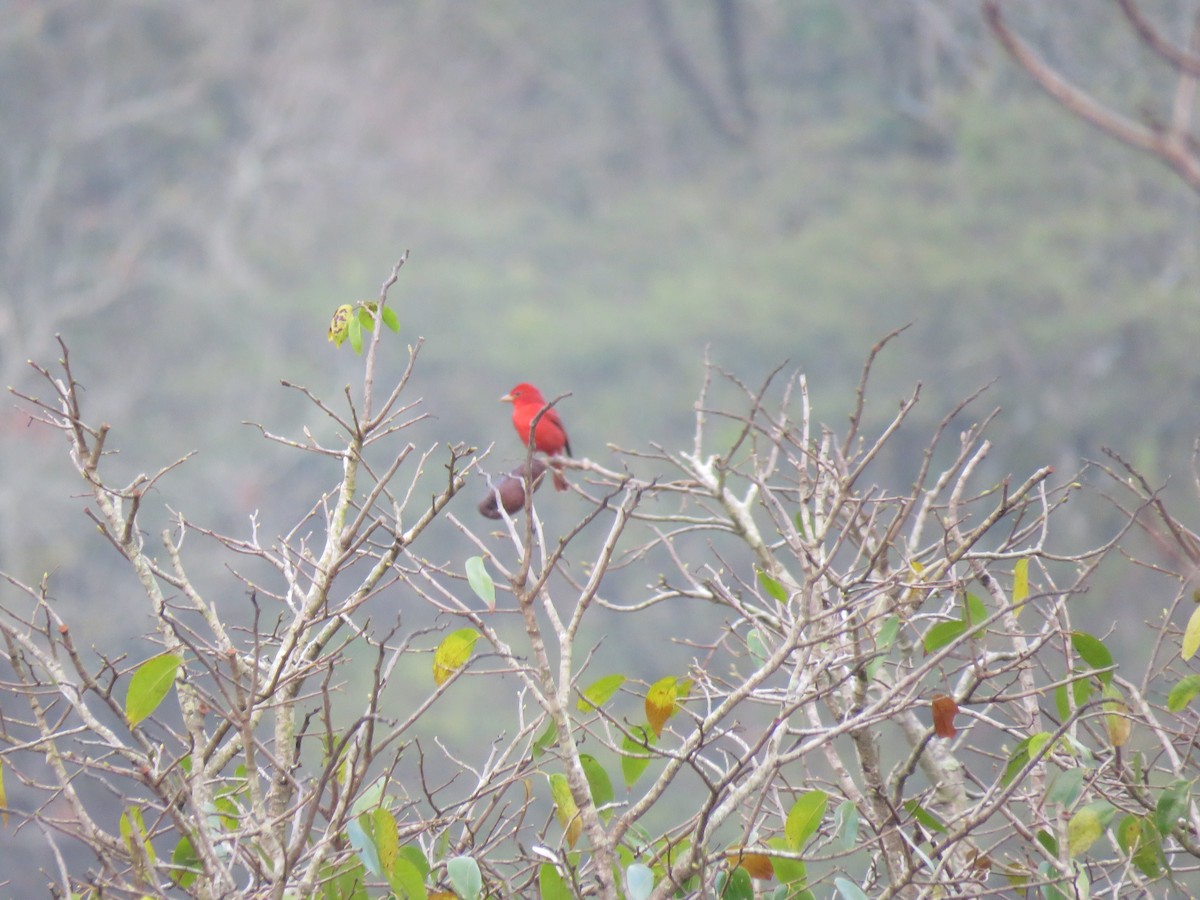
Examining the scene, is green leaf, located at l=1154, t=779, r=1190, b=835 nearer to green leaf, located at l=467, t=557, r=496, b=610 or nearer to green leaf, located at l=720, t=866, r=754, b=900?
green leaf, located at l=720, t=866, r=754, b=900

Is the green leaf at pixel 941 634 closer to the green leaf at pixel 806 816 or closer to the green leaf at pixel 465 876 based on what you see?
the green leaf at pixel 806 816

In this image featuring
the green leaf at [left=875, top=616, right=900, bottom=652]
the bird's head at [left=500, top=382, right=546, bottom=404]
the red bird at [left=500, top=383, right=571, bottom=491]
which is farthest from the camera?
the bird's head at [left=500, top=382, right=546, bottom=404]

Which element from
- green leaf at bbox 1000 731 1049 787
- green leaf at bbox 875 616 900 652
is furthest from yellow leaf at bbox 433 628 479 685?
green leaf at bbox 1000 731 1049 787

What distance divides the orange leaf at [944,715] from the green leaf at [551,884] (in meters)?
0.53

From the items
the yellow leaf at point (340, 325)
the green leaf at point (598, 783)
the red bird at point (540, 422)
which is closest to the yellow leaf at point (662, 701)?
the green leaf at point (598, 783)

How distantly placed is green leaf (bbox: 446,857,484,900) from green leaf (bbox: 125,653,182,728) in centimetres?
44

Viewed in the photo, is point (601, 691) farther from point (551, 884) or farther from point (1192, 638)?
point (1192, 638)

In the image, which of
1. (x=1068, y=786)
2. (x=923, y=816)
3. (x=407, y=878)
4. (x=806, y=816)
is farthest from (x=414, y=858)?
(x=1068, y=786)

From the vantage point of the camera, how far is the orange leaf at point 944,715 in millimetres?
1837

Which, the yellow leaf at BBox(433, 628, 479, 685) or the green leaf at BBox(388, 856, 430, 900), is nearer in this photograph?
the green leaf at BBox(388, 856, 430, 900)

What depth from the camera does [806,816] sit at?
6.14ft

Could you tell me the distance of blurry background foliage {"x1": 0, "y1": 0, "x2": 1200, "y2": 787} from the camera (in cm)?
1243

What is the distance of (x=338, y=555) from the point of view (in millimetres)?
2070

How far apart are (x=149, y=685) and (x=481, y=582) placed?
459 millimetres
